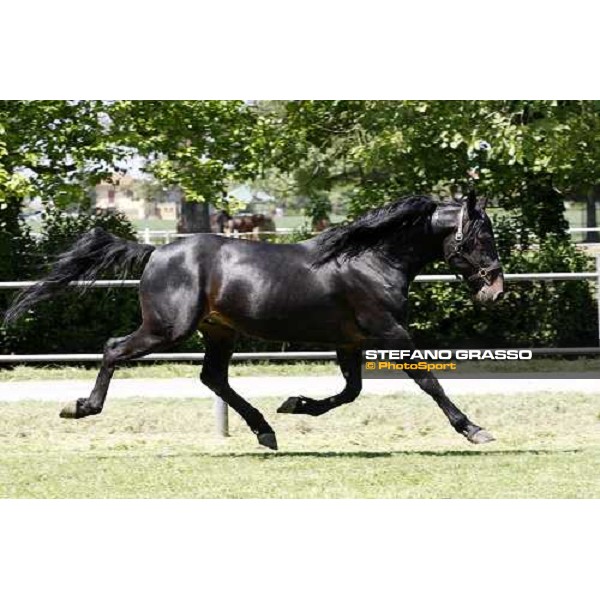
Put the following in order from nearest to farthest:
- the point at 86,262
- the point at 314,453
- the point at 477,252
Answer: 1. the point at 477,252
2. the point at 314,453
3. the point at 86,262

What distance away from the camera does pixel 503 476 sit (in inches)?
295

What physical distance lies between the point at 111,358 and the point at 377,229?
1.94m

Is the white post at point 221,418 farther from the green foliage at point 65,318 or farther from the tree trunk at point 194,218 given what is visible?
the tree trunk at point 194,218

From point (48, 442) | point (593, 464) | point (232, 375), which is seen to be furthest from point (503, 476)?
point (232, 375)

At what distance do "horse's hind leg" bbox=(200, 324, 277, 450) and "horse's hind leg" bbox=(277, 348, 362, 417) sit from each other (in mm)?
236

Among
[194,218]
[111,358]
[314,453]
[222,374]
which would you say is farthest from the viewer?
[194,218]

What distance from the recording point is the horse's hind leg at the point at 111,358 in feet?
27.4

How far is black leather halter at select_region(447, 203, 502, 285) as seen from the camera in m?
8.34

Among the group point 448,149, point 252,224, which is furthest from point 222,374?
point 252,224

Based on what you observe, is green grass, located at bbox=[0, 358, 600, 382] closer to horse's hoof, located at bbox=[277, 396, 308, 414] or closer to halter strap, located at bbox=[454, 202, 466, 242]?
horse's hoof, located at bbox=[277, 396, 308, 414]

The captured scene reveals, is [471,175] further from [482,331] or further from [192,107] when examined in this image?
[192,107]

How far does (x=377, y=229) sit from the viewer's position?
8.53m

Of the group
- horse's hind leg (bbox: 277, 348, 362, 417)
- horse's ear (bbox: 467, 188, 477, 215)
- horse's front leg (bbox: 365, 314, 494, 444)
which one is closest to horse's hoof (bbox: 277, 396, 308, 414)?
horse's hind leg (bbox: 277, 348, 362, 417)

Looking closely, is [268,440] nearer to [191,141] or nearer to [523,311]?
[191,141]
